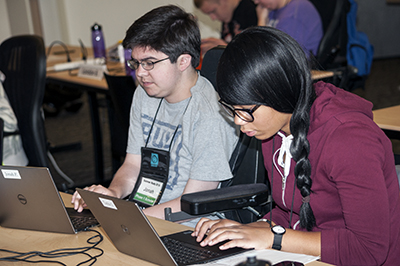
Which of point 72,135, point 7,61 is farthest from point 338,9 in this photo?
point 72,135

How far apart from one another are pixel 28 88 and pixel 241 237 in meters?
1.67

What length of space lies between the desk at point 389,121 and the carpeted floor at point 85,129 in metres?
1.64

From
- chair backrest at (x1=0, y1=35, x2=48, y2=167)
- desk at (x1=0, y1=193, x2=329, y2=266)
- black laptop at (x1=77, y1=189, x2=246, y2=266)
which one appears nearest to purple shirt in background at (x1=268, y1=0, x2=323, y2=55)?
chair backrest at (x1=0, y1=35, x2=48, y2=167)

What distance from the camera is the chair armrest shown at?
1187 millimetres

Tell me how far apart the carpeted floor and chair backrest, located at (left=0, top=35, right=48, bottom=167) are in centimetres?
64

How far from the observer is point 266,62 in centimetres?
100

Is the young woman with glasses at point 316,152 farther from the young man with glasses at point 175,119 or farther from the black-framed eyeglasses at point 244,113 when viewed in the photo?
the young man with glasses at point 175,119

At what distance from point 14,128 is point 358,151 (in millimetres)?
1939

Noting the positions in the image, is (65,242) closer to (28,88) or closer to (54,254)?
(54,254)

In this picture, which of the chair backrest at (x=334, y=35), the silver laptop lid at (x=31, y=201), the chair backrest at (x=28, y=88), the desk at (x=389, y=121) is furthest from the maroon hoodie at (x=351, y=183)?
the chair backrest at (x=334, y=35)

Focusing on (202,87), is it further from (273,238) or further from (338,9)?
(338,9)

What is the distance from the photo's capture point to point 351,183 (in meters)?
0.98

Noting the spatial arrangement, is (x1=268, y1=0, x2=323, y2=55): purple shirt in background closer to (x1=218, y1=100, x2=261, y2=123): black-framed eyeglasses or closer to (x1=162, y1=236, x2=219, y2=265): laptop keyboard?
(x1=218, y1=100, x2=261, y2=123): black-framed eyeglasses

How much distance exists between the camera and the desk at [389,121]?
1815 millimetres
